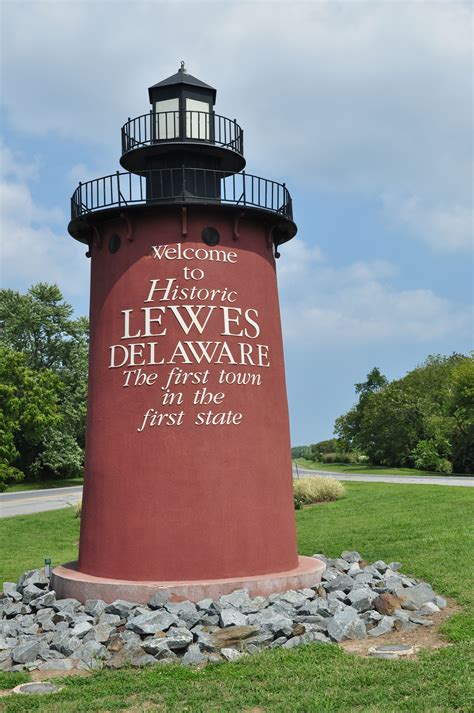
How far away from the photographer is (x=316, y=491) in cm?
3192

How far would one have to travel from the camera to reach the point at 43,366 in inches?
2325

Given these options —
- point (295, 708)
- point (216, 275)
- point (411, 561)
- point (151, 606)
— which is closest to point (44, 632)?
point (151, 606)

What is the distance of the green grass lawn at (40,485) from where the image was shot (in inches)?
2072

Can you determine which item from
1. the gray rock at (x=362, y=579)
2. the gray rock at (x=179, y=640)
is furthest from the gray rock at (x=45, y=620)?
the gray rock at (x=362, y=579)

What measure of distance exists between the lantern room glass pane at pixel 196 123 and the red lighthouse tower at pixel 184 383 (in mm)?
32

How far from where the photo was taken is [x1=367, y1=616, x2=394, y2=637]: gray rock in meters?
11.2

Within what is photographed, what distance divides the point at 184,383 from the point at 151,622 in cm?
382

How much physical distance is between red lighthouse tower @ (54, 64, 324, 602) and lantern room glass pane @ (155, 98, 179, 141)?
26 mm

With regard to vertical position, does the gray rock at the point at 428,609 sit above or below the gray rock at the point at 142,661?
above

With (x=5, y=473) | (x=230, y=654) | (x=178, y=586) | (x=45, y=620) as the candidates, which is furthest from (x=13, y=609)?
(x=5, y=473)

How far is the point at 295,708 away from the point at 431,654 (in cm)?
240

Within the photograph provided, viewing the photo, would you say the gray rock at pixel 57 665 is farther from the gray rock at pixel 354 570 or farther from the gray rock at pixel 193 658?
the gray rock at pixel 354 570

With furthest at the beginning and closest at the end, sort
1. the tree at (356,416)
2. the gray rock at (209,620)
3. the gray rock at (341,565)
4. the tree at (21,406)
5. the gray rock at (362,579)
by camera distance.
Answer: the tree at (356,416), the tree at (21,406), the gray rock at (341,565), the gray rock at (362,579), the gray rock at (209,620)

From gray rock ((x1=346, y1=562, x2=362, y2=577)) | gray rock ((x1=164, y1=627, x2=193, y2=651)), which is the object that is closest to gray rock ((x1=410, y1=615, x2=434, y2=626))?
gray rock ((x1=346, y1=562, x2=362, y2=577))
